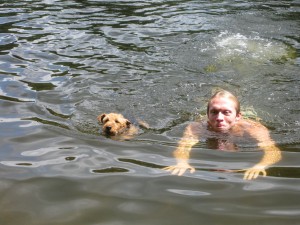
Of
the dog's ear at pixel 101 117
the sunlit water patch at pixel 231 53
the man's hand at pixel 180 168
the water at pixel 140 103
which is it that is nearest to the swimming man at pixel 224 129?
the water at pixel 140 103

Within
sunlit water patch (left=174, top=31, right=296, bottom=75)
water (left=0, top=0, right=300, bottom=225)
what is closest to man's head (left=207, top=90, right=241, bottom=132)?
water (left=0, top=0, right=300, bottom=225)

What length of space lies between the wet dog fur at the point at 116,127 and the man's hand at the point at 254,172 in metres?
1.57

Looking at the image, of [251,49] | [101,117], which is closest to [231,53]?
[251,49]

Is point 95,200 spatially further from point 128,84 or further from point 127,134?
point 128,84

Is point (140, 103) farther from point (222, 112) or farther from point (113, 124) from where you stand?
point (222, 112)

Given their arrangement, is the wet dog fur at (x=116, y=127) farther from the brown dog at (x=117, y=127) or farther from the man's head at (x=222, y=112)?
the man's head at (x=222, y=112)

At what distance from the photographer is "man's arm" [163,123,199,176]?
397 centimetres

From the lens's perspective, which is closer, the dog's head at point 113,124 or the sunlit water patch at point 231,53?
the dog's head at point 113,124

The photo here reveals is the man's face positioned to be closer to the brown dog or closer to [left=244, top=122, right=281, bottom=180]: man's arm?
[left=244, top=122, right=281, bottom=180]: man's arm

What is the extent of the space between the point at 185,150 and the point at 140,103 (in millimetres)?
2064

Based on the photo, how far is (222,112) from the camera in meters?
5.02

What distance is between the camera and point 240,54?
8.25m

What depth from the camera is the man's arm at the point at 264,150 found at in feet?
12.7

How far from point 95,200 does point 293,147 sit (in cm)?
219
